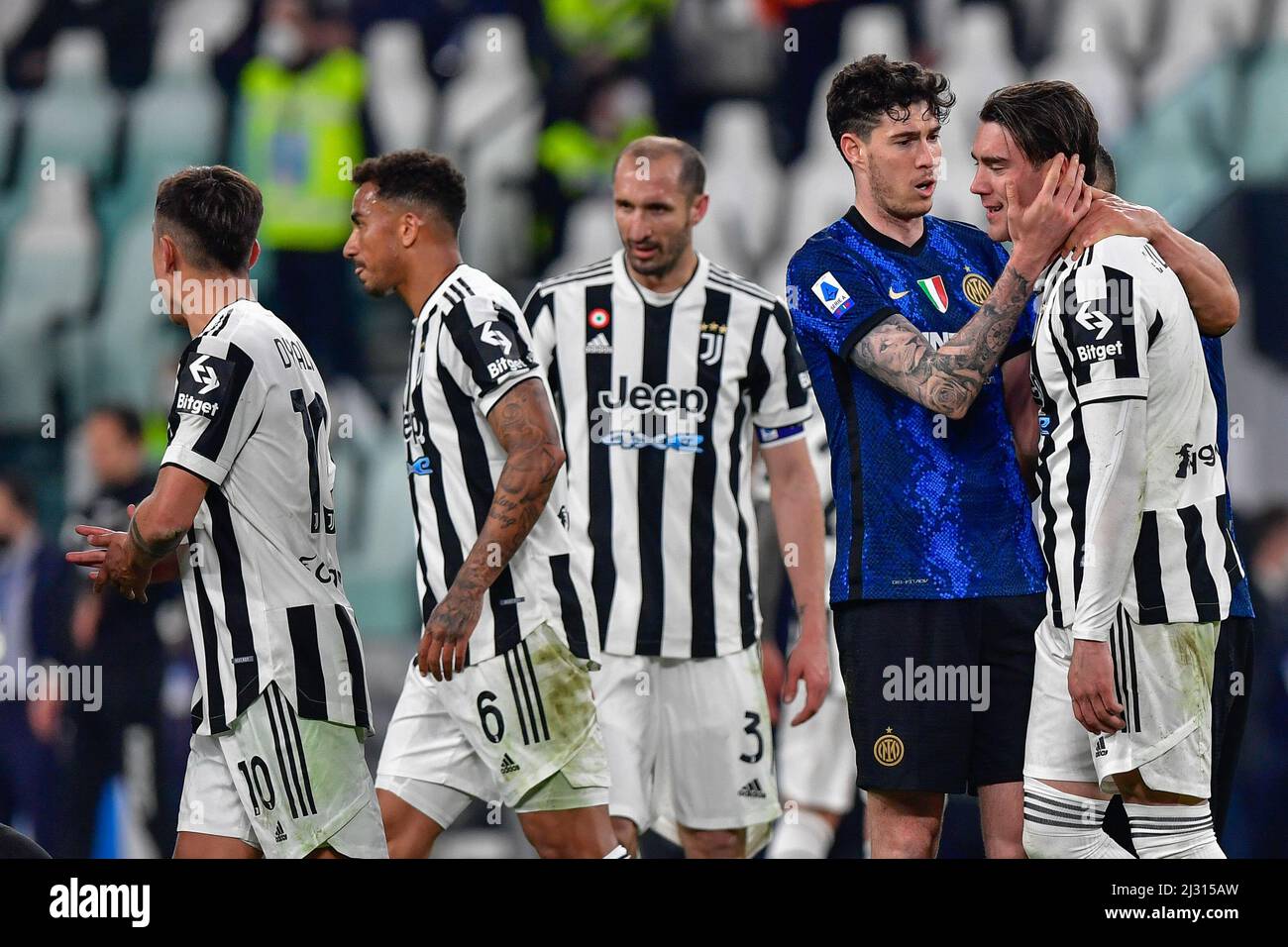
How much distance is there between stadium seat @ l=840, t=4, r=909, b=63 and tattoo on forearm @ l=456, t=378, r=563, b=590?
2.92 meters

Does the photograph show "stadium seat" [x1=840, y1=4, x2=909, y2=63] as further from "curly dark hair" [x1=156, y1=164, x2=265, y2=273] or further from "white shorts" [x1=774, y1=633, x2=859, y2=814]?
"curly dark hair" [x1=156, y1=164, x2=265, y2=273]

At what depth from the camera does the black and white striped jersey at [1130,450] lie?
324 centimetres

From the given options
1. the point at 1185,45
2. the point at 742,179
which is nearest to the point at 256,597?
the point at 742,179

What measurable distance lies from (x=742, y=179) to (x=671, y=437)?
5.86 feet

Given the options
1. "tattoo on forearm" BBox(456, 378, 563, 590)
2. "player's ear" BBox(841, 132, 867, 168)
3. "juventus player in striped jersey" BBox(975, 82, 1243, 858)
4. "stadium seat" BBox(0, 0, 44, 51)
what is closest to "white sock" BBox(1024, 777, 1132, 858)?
"juventus player in striped jersey" BBox(975, 82, 1243, 858)

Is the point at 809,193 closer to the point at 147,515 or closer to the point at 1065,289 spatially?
the point at 1065,289

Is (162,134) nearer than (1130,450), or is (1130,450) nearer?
(1130,450)

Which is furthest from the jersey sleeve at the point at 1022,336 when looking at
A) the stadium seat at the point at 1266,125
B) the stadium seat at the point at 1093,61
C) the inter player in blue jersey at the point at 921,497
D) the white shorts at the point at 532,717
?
the stadium seat at the point at 1266,125

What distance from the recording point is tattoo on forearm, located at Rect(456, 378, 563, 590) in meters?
3.72

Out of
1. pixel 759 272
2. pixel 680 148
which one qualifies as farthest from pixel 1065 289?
pixel 759 272

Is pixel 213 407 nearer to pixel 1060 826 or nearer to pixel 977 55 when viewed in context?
pixel 1060 826

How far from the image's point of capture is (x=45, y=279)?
6.27 metres
